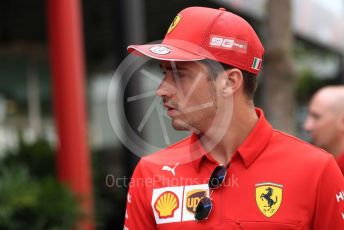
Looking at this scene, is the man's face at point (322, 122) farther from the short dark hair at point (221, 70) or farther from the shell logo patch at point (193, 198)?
the shell logo patch at point (193, 198)

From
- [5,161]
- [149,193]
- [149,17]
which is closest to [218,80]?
[149,193]

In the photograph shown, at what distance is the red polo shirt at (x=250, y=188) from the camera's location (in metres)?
2.43

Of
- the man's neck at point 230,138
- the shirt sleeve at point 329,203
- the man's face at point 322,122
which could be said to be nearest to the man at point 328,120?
the man's face at point 322,122

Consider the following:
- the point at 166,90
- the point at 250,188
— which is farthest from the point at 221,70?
the point at 250,188

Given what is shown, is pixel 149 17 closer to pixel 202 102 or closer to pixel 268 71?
pixel 268 71

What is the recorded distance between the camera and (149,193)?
2611mm

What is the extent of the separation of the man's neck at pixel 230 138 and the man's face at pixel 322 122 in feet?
7.39

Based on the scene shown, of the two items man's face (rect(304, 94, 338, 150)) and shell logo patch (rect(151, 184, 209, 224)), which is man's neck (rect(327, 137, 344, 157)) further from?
shell logo patch (rect(151, 184, 209, 224))

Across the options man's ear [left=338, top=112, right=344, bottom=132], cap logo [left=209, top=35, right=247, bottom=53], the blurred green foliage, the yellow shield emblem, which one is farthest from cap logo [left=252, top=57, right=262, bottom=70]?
the blurred green foliage

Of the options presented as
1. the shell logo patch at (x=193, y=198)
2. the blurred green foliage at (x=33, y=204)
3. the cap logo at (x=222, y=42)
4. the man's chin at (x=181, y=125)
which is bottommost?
the blurred green foliage at (x=33, y=204)

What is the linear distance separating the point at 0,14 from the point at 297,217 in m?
10.4

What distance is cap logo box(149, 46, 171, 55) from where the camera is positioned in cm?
253

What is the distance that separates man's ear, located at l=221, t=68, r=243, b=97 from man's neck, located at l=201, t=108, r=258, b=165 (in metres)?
0.10

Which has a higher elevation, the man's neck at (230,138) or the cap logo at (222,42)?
the cap logo at (222,42)
